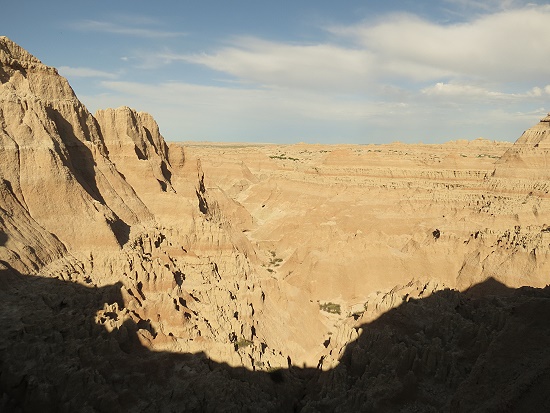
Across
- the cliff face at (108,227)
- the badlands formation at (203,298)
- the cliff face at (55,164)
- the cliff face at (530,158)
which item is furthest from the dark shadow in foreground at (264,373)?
the cliff face at (530,158)

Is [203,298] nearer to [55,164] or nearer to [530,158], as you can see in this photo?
[55,164]

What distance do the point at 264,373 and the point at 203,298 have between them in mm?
5488

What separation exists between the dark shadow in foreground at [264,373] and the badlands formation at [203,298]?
0.19 feet

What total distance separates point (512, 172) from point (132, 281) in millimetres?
41545

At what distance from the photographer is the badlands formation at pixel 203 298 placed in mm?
11961

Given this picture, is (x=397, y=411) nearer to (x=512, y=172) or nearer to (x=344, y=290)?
(x=344, y=290)

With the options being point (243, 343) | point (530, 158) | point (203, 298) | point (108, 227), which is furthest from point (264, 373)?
point (530, 158)

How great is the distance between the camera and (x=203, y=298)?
19.9 meters

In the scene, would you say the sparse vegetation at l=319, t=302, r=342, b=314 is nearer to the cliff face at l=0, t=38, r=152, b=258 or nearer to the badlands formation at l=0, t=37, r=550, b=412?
the badlands formation at l=0, t=37, r=550, b=412

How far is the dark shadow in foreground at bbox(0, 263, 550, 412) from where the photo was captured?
10781mm

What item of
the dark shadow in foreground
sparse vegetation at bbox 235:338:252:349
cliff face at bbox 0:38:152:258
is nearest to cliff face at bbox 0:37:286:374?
cliff face at bbox 0:38:152:258

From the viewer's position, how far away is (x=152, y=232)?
917 inches

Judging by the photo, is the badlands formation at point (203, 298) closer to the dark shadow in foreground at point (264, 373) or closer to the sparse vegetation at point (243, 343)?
the dark shadow in foreground at point (264, 373)

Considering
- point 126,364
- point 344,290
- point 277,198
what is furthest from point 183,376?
point 277,198
